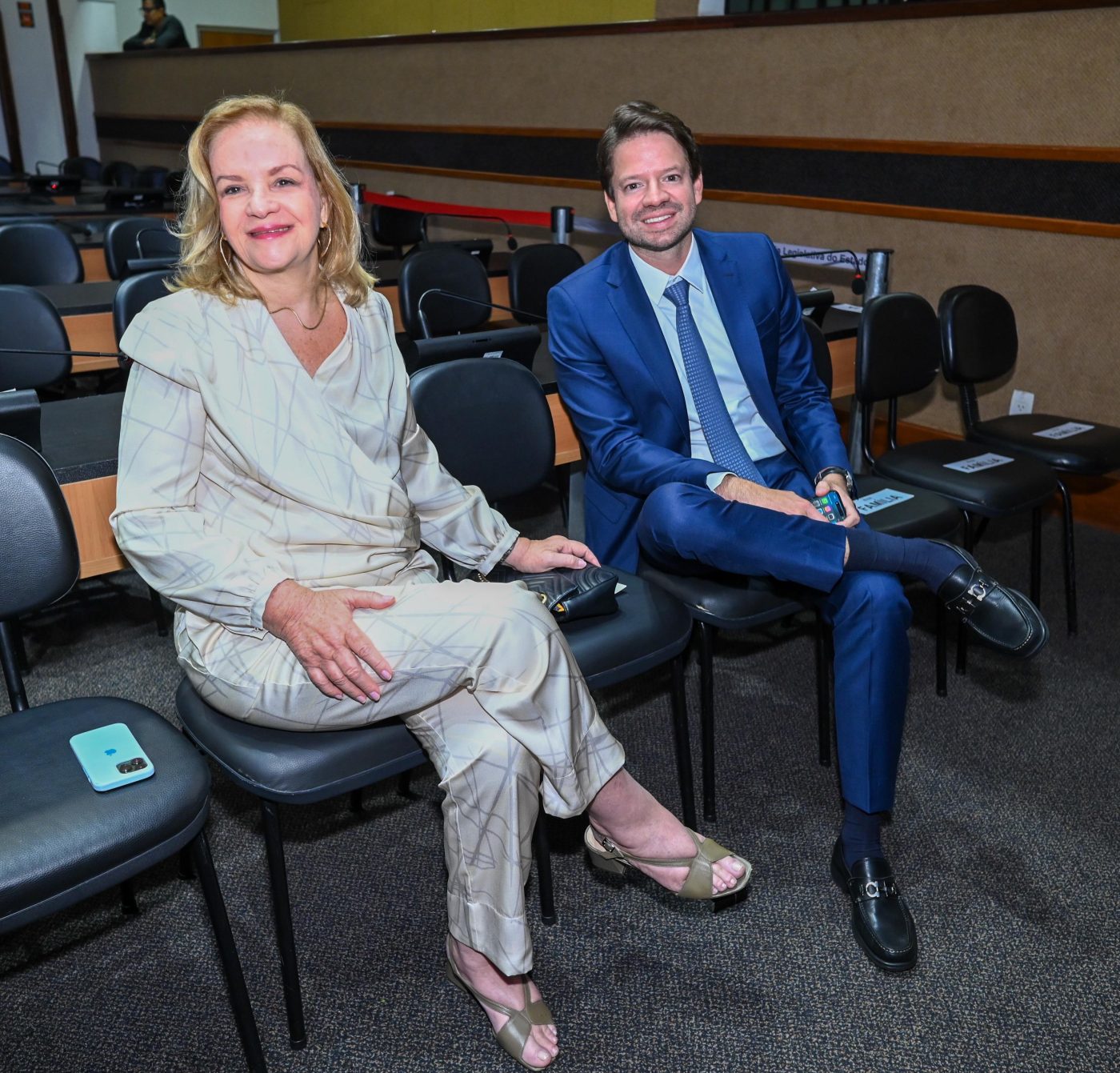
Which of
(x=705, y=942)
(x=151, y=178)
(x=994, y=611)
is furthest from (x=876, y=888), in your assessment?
(x=151, y=178)

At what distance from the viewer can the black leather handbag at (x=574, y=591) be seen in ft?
5.57

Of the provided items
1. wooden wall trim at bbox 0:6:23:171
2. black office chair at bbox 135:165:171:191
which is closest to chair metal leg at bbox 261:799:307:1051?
black office chair at bbox 135:165:171:191

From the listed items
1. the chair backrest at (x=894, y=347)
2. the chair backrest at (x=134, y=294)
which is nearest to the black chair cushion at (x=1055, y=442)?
the chair backrest at (x=894, y=347)

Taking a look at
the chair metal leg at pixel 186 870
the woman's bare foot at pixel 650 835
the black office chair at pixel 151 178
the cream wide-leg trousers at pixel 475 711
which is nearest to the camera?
the cream wide-leg trousers at pixel 475 711

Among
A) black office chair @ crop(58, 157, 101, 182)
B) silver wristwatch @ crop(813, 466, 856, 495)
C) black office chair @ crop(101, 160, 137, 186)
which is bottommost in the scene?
silver wristwatch @ crop(813, 466, 856, 495)

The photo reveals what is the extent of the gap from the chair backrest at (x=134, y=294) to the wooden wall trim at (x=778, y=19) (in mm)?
2749

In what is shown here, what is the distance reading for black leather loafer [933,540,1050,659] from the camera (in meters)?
1.77

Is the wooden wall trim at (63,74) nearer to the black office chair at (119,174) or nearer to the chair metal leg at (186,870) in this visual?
the black office chair at (119,174)

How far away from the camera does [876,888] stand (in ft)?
5.60

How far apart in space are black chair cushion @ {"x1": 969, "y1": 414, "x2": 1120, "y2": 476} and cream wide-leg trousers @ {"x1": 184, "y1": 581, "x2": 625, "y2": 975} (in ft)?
6.15

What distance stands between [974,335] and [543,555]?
5.97ft

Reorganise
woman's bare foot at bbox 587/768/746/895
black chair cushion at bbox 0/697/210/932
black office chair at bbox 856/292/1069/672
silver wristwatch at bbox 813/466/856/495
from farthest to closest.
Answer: black office chair at bbox 856/292/1069/672 → silver wristwatch at bbox 813/466/856/495 → woman's bare foot at bbox 587/768/746/895 → black chair cushion at bbox 0/697/210/932

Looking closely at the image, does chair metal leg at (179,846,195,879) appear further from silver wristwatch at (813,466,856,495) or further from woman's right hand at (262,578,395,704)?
silver wristwatch at (813,466,856,495)

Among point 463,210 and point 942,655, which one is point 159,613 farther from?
point 463,210
